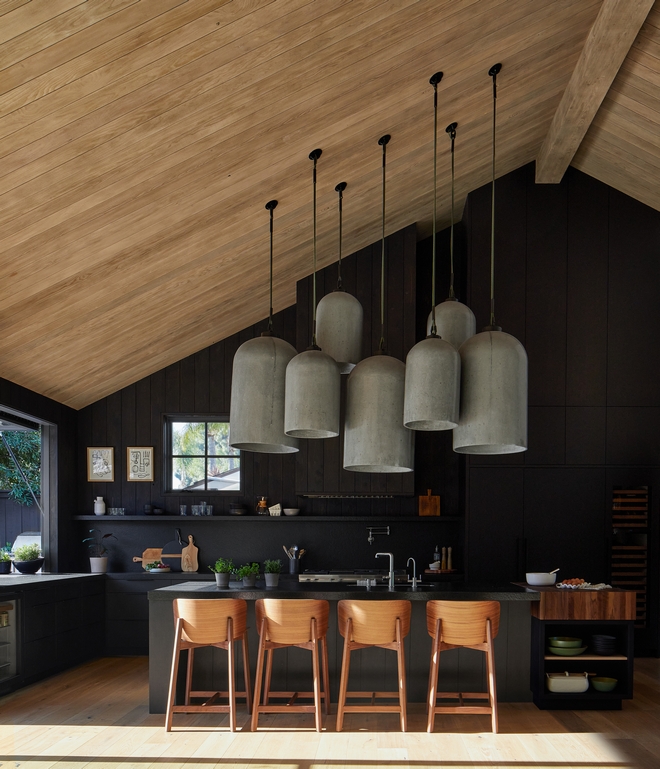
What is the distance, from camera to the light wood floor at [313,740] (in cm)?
489

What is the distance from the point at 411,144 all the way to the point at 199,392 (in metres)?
3.98

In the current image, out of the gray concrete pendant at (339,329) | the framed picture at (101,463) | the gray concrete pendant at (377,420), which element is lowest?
the framed picture at (101,463)

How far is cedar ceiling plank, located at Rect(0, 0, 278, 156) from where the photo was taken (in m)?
3.84

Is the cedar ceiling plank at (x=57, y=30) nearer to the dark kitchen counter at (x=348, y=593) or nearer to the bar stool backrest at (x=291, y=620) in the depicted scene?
the bar stool backrest at (x=291, y=620)

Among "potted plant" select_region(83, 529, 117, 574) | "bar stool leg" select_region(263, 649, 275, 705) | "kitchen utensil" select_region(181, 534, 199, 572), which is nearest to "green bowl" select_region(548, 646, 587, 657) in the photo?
"bar stool leg" select_region(263, 649, 275, 705)

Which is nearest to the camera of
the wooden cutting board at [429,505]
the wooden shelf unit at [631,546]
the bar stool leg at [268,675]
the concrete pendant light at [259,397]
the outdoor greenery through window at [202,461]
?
the concrete pendant light at [259,397]

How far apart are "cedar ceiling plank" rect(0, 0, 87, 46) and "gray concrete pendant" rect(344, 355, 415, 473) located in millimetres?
1921

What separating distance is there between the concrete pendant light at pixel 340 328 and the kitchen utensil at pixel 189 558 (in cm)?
585

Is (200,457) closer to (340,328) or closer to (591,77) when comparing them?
(591,77)

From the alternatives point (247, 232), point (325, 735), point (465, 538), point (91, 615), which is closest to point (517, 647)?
point (325, 735)

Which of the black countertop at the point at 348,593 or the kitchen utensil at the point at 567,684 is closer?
the black countertop at the point at 348,593

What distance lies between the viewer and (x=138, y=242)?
575cm

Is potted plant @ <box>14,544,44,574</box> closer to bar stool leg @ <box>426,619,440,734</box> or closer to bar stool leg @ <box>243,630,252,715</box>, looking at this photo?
bar stool leg @ <box>243,630,252,715</box>

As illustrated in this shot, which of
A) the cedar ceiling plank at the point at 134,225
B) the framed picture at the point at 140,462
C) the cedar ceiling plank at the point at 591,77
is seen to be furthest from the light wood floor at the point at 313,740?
the cedar ceiling plank at the point at 591,77
